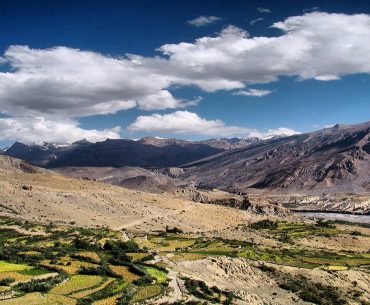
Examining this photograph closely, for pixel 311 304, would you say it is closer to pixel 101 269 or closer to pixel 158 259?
pixel 158 259

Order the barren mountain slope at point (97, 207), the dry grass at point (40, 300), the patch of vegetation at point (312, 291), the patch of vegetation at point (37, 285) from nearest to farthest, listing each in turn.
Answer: the dry grass at point (40, 300) < the patch of vegetation at point (37, 285) < the patch of vegetation at point (312, 291) < the barren mountain slope at point (97, 207)

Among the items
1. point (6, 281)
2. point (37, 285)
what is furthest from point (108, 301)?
point (6, 281)

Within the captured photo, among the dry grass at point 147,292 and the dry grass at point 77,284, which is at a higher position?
the dry grass at point 77,284

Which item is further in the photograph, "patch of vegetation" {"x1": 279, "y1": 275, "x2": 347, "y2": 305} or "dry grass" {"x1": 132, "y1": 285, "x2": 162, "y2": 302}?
"patch of vegetation" {"x1": 279, "y1": 275, "x2": 347, "y2": 305}

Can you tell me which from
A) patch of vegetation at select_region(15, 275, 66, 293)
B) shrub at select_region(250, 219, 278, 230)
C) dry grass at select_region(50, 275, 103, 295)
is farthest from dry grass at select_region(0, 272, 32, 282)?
shrub at select_region(250, 219, 278, 230)

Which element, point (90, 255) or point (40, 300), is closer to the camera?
point (40, 300)

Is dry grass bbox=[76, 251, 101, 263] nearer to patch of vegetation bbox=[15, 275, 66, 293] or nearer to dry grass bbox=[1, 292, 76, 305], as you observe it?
patch of vegetation bbox=[15, 275, 66, 293]

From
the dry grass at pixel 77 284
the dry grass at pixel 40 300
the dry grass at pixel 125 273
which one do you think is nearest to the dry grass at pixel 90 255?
the dry grass at pixel 125 273

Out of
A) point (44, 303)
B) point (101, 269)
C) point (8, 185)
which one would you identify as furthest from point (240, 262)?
point (8, 185)

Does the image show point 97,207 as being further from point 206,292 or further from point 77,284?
point 77,284

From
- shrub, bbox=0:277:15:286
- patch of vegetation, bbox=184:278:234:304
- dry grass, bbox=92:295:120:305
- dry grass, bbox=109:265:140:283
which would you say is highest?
shrub, bbox=0:277:15:286

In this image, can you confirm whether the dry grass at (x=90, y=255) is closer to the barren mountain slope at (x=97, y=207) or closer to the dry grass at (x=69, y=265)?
the dry grass at (x=69, y=265)

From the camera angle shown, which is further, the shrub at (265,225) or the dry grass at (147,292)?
the shrub at (265,225)
